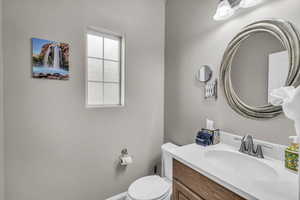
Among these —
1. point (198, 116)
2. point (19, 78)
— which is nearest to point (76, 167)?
point (19, 78)

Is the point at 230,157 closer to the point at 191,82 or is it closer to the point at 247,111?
the point at 247,111

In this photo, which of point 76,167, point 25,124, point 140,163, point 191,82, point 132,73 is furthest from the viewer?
point 140,163

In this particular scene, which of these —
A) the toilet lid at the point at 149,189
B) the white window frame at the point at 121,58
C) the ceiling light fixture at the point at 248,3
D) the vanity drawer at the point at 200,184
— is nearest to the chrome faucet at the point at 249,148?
the vanity drawer at the point at 200,184

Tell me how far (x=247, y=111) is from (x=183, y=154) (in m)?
0.59

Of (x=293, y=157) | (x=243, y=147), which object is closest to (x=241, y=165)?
(x=243, y=147)

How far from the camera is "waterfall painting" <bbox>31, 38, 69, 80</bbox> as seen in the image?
1203 millimetres

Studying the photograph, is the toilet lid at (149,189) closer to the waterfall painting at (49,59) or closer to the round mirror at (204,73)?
the round mirror at (204,73)

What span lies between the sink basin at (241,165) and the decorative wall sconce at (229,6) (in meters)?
1.09

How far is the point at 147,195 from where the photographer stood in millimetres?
1279

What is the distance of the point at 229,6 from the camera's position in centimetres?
116

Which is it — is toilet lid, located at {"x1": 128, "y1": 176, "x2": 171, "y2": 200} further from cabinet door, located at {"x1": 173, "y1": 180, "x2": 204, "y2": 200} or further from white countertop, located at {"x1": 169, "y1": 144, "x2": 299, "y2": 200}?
white countertop, located at {"x1": 169, "y1": 144, "x2": 299, "y2": 200}

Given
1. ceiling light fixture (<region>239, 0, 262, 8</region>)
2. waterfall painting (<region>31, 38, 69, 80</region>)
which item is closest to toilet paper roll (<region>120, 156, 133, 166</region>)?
waterfall painting (<region>31, 38, 69, 80</region>)

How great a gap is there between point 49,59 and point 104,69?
533 mm

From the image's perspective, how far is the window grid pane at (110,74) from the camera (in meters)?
1.65
